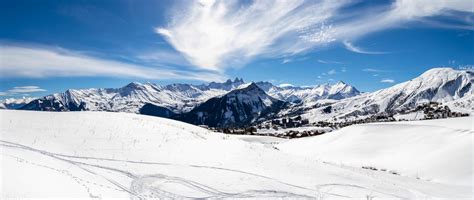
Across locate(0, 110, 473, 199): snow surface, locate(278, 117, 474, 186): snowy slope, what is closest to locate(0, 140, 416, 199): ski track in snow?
locate(0, 110, 473, 199): snow surface

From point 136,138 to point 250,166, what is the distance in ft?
31.8

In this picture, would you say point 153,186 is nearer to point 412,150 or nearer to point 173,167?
point 173,167

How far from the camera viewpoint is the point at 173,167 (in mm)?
19219

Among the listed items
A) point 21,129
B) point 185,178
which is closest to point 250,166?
point 185,178

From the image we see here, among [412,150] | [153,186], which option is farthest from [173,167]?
[412,150]

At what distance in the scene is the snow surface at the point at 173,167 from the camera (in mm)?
14844

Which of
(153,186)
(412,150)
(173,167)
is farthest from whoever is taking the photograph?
(412,150)

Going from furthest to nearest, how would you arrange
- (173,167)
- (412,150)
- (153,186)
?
(412,150), (173,167), (153,186)

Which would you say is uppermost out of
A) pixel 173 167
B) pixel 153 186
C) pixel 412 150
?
pixel 173 167

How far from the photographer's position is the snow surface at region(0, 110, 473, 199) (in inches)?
584

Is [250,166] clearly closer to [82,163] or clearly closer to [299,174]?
[299,174]

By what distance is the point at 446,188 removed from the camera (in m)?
22.8

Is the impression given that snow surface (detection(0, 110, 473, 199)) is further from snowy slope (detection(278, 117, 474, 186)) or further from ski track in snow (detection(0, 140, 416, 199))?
snowy slope (detection(278, 117, 474, 186))

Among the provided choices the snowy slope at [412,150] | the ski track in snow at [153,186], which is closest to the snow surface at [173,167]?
the ski track in snow at [153,186]
